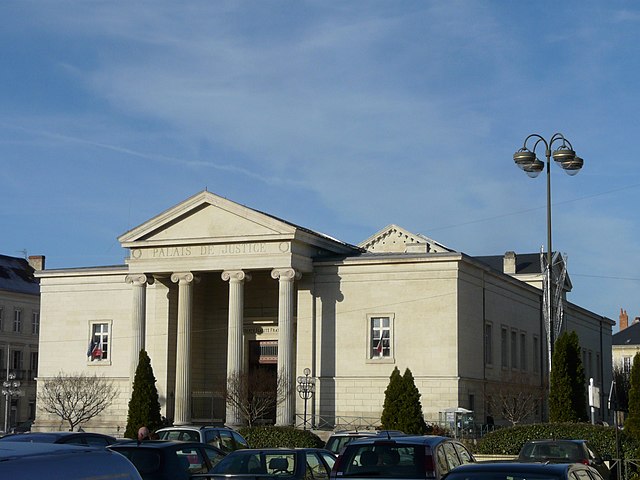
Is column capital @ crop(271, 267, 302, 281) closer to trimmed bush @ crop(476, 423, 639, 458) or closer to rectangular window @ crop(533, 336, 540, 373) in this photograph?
trimmed bush @ crop(476, 423, 639, 458)

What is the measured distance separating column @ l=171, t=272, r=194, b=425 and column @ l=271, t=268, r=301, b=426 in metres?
5.46

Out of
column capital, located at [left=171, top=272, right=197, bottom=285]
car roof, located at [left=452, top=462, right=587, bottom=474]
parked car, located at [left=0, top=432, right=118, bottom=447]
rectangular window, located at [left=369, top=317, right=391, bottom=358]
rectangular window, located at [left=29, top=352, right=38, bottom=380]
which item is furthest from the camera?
rectangular window, located at [left=29, top=352, right=38, bottom=380]

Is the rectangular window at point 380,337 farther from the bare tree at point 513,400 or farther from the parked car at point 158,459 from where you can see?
the parked car at point 158,459

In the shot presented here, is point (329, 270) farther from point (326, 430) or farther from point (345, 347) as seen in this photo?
point (326, 430)

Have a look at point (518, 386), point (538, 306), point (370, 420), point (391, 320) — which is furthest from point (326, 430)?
point (538, 306)

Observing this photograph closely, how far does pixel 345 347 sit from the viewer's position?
56.9 metres

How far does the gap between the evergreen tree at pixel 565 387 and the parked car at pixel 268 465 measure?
2062cm

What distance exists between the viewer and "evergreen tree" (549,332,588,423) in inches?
1468

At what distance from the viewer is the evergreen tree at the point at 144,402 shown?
5134cm

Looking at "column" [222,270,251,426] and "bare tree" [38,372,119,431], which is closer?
"column" [222,270,251,426]

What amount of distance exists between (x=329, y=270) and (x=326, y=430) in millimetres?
8864

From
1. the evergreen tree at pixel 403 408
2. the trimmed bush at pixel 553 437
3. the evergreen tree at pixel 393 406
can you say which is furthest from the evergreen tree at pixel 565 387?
the evergreen tree at pixel 393 406

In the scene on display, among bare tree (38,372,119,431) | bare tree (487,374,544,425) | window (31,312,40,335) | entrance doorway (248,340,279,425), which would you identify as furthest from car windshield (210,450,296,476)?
window (31,312,40,335)

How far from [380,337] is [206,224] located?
11291mm
